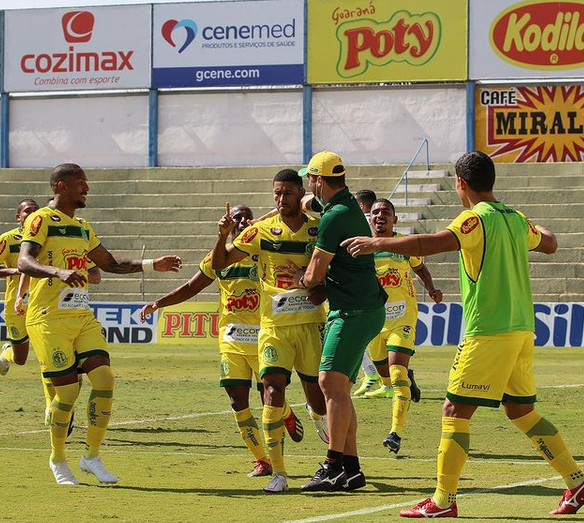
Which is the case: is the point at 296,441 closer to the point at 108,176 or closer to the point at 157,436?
the point at 157,436

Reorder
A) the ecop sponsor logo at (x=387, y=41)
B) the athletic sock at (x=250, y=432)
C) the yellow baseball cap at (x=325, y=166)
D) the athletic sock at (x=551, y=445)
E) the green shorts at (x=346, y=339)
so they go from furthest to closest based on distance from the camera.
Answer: the ecop sponsor logo at (x=387, y=41) < the athletic sock at (x=250, y=432) < the yellow baseball cap at (x=325, y=166) < the green shorts at (x=346, y=339) < the athletic sock at (x=551, y=445)

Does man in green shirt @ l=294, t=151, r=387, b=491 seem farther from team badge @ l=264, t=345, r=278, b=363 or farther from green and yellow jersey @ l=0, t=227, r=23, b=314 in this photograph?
green and yellow jersey @ l=0, t=227, r=23, b=314

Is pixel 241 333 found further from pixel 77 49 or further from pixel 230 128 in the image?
pixel 77 49

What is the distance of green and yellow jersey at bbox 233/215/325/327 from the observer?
10.5m

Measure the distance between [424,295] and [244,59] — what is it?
13.8 meters

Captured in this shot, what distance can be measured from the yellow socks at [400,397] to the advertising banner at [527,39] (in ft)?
92.6

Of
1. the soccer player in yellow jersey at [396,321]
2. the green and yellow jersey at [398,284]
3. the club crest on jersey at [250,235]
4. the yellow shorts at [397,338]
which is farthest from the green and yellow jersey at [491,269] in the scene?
the green and yellow jersey at [398,284]

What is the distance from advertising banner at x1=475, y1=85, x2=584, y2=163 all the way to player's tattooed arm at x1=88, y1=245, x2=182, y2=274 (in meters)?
30.4

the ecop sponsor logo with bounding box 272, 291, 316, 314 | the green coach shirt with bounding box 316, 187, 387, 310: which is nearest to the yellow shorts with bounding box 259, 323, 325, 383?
the ecop sponsor logo with bounding box 272, 291, 316, 314

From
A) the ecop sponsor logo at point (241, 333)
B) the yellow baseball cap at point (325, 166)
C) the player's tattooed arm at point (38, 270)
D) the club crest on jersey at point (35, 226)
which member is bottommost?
the ecop sponsor logo at point (241, 333)

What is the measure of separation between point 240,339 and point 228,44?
3240 cm

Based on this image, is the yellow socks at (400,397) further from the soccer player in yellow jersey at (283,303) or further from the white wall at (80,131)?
the white wall at (80,131)

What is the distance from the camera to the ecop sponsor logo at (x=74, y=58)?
146 feet

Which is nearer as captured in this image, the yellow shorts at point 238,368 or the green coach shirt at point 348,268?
the green coach shirt at point 348,268
